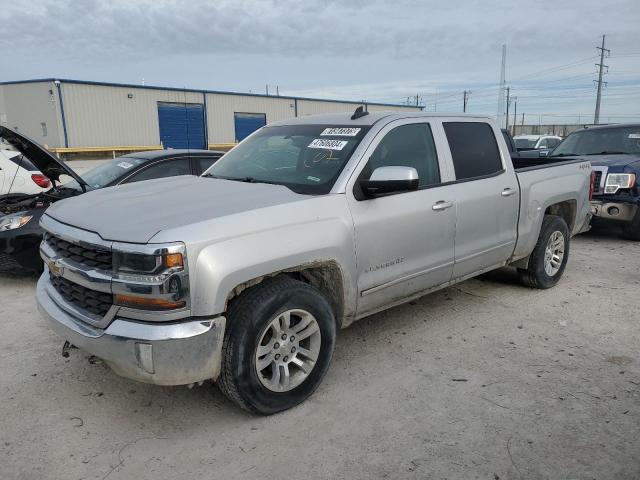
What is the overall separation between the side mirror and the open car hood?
11.2 feet

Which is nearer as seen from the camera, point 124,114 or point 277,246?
point 277,246

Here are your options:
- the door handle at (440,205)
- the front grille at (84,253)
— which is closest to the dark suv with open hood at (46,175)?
the front grille at (84,253)

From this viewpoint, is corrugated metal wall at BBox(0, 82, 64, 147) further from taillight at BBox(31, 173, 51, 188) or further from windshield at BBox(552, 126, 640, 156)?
windshield at BBox(552, 126, 640, 156)

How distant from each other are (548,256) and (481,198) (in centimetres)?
164

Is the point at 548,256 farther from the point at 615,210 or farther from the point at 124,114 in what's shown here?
the point at 124,114

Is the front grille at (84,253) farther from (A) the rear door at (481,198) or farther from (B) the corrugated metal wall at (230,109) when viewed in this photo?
(B) the corrugated metal wall at (230,109)

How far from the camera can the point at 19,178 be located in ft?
23.8

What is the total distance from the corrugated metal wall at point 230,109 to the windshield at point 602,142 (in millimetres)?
30994

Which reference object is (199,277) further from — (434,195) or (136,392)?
(434,195)

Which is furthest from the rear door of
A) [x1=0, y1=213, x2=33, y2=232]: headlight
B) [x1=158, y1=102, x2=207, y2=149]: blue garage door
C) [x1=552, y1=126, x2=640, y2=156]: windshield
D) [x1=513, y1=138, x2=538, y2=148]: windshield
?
[x1=158, y1=102, x2=207, y2=149]: blue garage door

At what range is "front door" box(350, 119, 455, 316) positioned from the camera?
11.6 ft

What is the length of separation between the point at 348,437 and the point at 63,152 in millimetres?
31797

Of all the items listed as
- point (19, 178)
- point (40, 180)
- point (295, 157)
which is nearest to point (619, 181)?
point (295, 157)

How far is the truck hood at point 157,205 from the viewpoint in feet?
9.14
